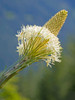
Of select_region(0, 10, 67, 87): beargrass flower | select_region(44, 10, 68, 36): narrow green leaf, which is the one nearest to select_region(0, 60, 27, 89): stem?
select_region(0, 10, 67, 87): beargrass flower

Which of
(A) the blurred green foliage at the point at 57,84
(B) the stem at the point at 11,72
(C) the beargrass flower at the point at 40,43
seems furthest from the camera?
(A) the blurred green foliage at the point at 57,84

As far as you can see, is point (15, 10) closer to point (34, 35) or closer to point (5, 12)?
point (5, 12)

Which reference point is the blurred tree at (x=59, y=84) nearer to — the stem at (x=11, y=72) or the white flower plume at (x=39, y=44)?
the white flower plume at (x=39, y=44)

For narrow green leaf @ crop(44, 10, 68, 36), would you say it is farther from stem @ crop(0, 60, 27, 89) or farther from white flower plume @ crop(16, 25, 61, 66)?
stem @ crop(0, 60, 27, 89)

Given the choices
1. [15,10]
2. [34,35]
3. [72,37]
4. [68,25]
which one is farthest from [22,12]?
[34,35]

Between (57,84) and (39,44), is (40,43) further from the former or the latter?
(57,84)

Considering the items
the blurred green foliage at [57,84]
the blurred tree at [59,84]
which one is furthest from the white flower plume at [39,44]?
the blurred tree at [59,84]

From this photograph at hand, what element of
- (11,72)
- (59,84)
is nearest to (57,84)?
(59,84)
